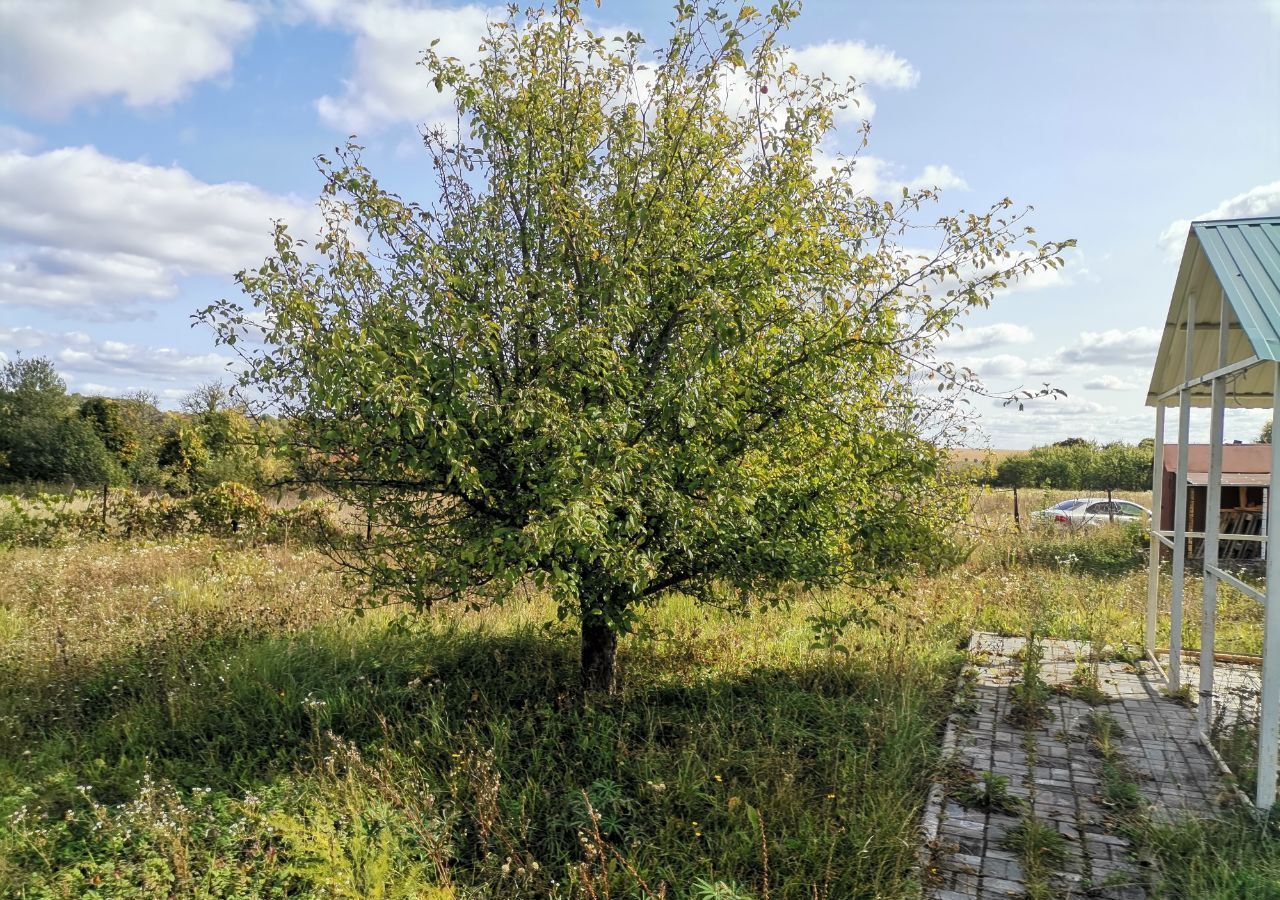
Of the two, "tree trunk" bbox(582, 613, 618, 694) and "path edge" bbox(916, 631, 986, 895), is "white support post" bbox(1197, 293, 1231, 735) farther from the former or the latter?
"tree trunk" bbox(582, 613, 618, 694)

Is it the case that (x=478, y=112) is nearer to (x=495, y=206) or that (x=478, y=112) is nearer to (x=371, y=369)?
(x=495, y=206)

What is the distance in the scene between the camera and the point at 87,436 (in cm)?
3108

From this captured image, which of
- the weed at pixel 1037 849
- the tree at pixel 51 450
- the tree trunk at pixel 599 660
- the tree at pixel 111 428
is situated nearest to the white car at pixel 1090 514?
the weed at pixel 1037 849

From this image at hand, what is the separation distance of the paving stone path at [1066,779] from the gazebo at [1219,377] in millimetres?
363

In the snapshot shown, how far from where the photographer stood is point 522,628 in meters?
7.79

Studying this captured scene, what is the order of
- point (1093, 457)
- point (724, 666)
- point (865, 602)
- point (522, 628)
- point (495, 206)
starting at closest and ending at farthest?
1. point (495, 206)
2. point (724, 666)
3. point (522, 628)
4. point (865, 602)
5. point (1093, 457)

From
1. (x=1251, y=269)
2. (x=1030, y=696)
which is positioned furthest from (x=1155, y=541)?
(x=1251, y=269)

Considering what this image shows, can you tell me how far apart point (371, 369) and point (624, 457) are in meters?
1.50

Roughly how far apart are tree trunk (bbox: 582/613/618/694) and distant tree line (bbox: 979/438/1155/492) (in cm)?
2995

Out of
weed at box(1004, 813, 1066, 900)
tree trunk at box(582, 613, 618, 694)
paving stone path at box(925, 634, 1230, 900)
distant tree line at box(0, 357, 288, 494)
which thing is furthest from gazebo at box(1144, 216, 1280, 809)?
distant tree line at box(0, 357, 288, 494)

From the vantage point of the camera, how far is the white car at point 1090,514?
15867 millimetres

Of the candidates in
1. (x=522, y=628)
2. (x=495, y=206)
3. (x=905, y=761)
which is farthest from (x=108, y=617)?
(x=905, y=761)

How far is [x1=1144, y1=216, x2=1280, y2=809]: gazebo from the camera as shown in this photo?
14.7 feet

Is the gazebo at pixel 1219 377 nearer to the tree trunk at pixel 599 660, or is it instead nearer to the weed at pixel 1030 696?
the weed at pixel 1030 696
